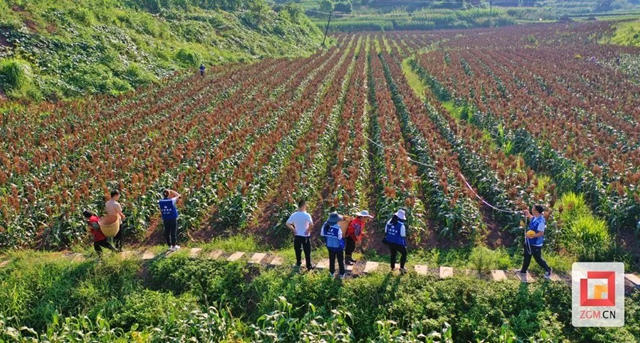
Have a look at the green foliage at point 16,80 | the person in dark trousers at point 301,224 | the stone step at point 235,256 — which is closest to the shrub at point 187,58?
the green foliage at point 16,80

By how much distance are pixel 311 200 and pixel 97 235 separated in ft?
16.4

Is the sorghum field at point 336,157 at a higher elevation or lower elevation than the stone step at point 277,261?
higher

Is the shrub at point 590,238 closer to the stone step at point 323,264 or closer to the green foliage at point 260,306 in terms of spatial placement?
the green foliage at point 260,306

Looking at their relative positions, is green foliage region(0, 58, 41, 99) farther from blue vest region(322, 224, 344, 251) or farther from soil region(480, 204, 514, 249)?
soil region(480, 204, 514, 249)

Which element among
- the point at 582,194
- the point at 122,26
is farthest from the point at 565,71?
the point at 122,26

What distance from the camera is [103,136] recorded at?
15.7 metres

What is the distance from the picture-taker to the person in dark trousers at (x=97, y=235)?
834cm

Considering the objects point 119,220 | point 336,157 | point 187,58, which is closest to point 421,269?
point 119,220

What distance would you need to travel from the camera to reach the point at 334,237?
294 inches

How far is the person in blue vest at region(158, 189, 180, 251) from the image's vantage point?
28.3 feet

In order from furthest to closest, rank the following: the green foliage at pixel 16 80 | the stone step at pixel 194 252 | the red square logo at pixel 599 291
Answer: the green foliage at pixel 16 80 < the stone step at pixel 194 252 < the red square logo at pixel 599 291

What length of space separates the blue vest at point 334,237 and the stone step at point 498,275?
289 cm

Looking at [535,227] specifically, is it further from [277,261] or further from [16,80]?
[16,80]

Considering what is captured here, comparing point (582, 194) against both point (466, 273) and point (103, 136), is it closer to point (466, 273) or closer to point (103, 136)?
point (466, 273)
